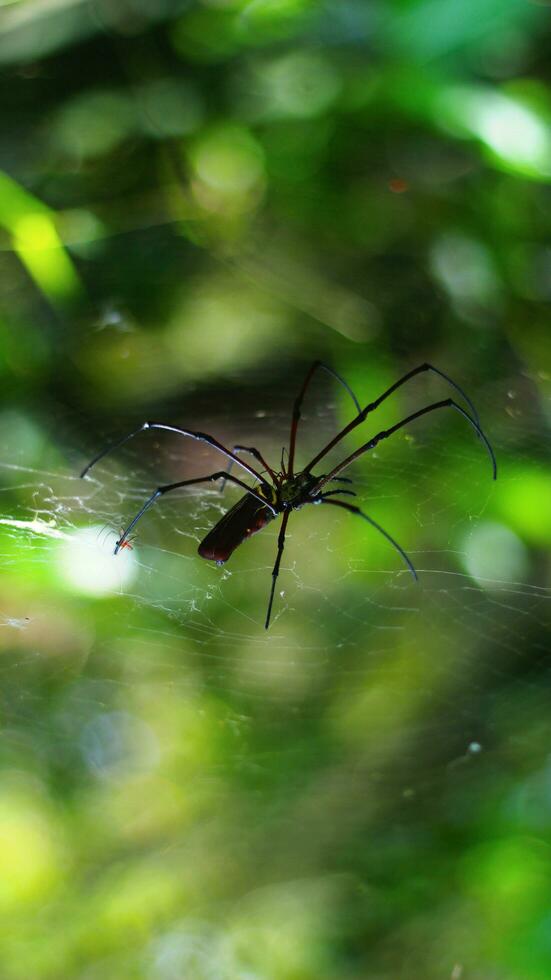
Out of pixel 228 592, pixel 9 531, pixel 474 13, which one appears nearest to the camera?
pixel 9 531

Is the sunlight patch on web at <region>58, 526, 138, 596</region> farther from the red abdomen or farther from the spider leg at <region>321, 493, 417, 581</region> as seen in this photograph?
the spider leg at <region>321, 493, 417, 581</region>

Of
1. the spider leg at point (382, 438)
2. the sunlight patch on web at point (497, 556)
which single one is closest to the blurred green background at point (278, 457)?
the sunlight patch on web at point (497, 556)

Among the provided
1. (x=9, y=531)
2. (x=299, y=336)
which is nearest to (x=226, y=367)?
(x=299, y=336)

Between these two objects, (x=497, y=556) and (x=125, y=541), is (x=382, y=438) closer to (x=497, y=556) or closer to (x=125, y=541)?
(x=497, y=556)

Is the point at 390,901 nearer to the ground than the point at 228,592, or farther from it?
nearer to the ground

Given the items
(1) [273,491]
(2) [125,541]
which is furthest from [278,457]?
(2) [125,541]

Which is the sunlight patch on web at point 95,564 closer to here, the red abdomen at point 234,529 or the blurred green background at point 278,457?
the blurred green background at point 278,457

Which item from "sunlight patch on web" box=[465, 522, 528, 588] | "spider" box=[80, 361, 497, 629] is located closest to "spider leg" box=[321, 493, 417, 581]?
"spider" box=[80, 361, 497, 629]

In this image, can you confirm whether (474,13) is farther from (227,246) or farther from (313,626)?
(313,626)
